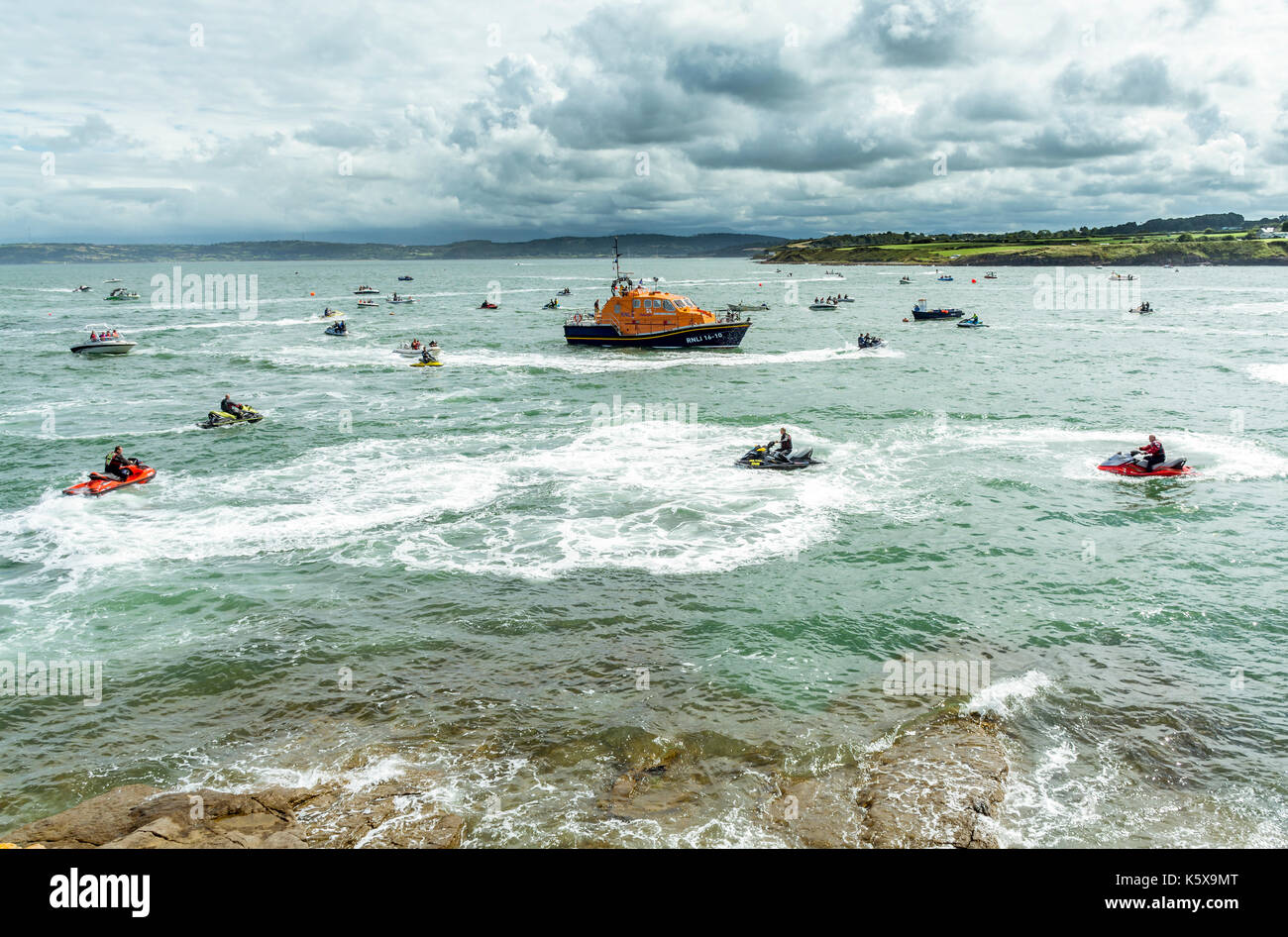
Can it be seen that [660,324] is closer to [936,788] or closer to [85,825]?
[936,788]

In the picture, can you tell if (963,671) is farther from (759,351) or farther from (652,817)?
(759,351)

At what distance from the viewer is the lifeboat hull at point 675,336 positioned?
69.9 meters

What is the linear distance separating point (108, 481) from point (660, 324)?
4747cm

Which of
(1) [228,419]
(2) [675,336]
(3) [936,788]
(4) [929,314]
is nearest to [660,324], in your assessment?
(2) [675,336]

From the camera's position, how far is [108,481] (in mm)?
31172

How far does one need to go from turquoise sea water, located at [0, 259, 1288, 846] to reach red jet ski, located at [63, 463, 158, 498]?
1.68ft

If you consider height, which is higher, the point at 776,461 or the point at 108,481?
the point at 776,461

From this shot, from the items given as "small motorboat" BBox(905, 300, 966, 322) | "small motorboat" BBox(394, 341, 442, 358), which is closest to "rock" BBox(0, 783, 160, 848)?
"small motorboat" BBox(394, 341, 442, 358)

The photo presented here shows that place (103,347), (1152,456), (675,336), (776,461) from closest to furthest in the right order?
(1152,456)
(776,461)
(103,347)
(675,336)

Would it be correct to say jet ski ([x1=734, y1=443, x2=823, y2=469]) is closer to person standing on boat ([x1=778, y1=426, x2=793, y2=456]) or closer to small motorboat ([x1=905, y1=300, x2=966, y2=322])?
person standing on boat ([x1=778, y1=426, x2=793, y2=456])

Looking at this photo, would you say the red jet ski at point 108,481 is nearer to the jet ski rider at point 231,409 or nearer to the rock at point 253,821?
the jet ski rider at point 231,409

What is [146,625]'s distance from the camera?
810 inches
